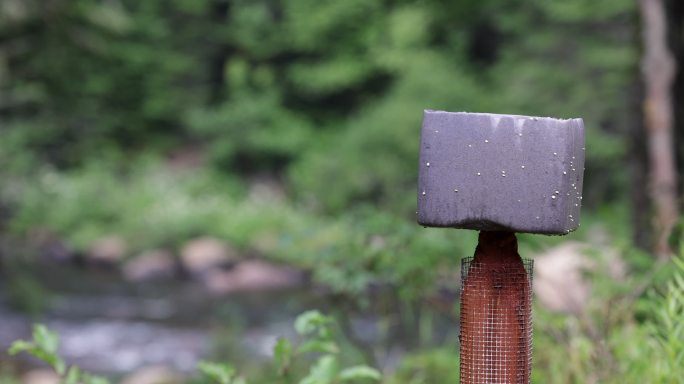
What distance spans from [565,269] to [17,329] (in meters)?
5.97

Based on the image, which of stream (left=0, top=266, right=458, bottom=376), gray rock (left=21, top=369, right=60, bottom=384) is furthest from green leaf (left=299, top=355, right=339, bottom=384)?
gray rock (left=21, top=369, right=60, bottom=384)

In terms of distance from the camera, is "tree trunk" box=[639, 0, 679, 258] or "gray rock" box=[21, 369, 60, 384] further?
"gray rock" box=[21, 369, 60, 384]

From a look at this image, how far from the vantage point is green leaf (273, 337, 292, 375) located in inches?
88.4

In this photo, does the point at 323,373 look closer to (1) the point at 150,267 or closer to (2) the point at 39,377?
(2) the point at 39,377

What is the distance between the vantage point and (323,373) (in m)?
2.15

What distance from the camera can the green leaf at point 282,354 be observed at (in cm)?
225

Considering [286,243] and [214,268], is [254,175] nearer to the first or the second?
[214,268]

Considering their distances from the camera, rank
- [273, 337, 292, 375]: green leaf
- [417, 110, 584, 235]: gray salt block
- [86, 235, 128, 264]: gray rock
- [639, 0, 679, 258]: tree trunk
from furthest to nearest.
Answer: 1. [86, 235, 128, 264]: gray rock
2. [639, 0, 679, 258]: tree trunk
3. [273, 337, 292, 375]: green leaf
4. [417, 110, 584, 235]: gray salt block

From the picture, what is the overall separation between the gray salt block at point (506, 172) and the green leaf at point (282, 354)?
2.46 feet

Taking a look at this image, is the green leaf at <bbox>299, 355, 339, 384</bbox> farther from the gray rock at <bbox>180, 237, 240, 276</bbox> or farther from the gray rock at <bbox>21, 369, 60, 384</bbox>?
the gray rock at <bbox>180, 237, 240, 276</bbox>

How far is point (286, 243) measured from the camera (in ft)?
13.1

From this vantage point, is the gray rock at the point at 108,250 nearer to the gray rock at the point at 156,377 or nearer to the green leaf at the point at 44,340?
the gray rock at the point at 156,377

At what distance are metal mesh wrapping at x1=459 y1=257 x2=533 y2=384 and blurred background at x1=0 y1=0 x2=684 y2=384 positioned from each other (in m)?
0.63

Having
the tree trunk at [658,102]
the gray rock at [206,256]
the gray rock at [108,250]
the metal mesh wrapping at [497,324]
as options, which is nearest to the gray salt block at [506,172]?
the metal mesh wrapping at [497,324]
